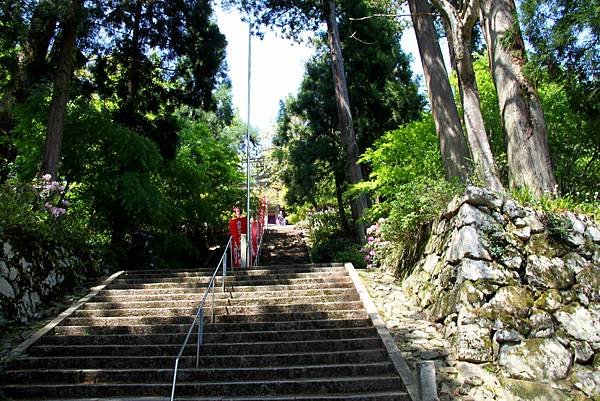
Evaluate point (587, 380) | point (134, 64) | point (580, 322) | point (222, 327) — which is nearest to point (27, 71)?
point (134, 64)

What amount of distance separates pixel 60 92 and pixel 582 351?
9931mm

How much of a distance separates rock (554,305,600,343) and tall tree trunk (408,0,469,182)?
2906 mm

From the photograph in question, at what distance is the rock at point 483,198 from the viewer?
21.1 feet

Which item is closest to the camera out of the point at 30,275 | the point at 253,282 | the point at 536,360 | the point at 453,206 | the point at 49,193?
the point at 536,360

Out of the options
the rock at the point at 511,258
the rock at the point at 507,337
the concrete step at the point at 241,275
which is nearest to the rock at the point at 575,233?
the rock at the point at 511,258

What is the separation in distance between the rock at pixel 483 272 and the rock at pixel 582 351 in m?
0.95

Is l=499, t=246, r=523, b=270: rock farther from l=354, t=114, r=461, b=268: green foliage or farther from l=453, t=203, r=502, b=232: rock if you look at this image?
l=354, t=114, r=461, b=268: green foliage

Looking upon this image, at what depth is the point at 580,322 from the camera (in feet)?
18.0

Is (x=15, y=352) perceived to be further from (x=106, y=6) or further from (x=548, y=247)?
(x=106, y=6)

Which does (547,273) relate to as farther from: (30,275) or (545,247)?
(30,275)

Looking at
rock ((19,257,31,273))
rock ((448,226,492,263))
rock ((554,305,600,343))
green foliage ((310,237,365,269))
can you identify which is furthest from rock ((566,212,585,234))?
rock ((19,257,31,273))

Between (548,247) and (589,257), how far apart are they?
504 mm

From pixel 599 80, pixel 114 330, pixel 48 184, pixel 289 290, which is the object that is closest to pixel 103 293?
pixel 114 330

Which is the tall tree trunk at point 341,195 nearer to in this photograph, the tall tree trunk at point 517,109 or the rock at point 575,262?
the tall tree trunk at point 517,109
